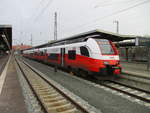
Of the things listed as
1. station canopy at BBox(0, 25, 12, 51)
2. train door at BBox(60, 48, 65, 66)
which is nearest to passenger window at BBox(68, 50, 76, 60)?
train door at BBox(60, 48, 65, 66)

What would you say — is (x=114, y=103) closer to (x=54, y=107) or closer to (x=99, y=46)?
(x=54, y=107)

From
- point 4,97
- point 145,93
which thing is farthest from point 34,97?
point 145,93

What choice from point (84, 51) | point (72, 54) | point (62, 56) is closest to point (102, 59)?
point (84, 51)

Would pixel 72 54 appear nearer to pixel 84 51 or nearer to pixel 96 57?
pixel 84 51

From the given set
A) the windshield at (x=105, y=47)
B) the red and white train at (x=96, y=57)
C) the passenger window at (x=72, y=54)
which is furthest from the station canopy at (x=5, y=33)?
the windshield at (x=105, y=47)

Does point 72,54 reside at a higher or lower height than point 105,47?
lower

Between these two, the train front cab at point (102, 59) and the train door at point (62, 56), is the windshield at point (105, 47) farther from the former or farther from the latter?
the train door at point (62, 56)

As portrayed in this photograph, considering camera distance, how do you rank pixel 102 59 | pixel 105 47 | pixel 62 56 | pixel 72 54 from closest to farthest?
pixel 102 59, pixel 105 47, pixel 72 54, pixel 62 56

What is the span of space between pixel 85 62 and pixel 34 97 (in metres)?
4.66

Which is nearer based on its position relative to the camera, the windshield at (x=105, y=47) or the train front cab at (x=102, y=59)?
the train front cab at (x=102, y=59)

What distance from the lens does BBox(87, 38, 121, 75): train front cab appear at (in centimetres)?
932

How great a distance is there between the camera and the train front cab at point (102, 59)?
9.32 m

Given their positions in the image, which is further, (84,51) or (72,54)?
(72,54)

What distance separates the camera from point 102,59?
945cm
